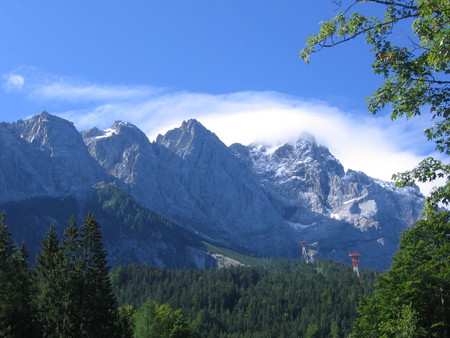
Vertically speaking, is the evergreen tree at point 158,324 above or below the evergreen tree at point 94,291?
below

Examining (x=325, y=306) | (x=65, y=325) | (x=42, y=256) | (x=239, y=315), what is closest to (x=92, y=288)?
(x=65, y=325)

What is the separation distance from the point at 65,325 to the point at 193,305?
505ft

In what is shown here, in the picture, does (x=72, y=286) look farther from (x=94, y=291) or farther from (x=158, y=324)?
(x=158, y=324)

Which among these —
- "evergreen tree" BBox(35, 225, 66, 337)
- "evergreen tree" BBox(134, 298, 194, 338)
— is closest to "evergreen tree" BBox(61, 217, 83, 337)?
"evergreen tree" BBox(35, 225, 66, 337)

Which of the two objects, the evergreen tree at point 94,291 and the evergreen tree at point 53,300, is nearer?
the evergreen tree at point 53,300

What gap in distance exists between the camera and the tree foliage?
36.4 metres

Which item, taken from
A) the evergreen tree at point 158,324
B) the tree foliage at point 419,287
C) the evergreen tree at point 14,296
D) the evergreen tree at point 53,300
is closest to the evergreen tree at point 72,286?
the evergreen tree at point 53,300

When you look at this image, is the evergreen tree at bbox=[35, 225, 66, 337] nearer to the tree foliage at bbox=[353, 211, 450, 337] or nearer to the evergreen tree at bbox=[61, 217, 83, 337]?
the evergreen tree at bbox=[61, 217, 83, 337]

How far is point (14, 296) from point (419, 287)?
35.3 meters

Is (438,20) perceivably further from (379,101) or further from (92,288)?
(92,288)

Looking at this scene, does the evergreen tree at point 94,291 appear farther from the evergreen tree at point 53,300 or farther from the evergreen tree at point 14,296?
the evergreen tree at point 14,296

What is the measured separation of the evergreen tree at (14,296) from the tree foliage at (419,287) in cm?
2962

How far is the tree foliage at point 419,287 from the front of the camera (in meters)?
36.4

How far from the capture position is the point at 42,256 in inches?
2200
